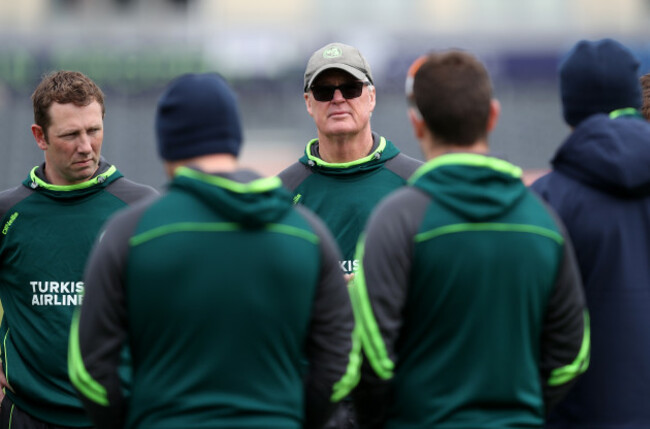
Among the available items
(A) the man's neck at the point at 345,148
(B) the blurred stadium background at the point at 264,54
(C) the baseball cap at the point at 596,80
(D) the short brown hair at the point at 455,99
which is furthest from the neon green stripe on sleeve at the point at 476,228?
(B) the blurred stadium background at the point at 264,54

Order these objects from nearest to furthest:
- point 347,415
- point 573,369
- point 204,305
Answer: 1. point 204,305
2. point 573,369
3. point 347,415

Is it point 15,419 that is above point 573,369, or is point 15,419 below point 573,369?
below

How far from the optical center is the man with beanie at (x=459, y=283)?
3168 mm

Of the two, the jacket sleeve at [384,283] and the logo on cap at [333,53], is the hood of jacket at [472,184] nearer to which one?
the jacket sleeve at [384,283]

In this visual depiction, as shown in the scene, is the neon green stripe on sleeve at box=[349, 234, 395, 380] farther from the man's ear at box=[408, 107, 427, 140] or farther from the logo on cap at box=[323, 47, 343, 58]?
the logo on cap at box=[323, 47, 343, 58]

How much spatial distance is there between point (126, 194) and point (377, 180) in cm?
115

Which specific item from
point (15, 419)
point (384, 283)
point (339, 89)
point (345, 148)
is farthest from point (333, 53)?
point (384, 283)

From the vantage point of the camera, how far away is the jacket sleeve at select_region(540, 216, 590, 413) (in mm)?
3287

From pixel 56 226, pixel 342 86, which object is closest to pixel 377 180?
pixel 342 86

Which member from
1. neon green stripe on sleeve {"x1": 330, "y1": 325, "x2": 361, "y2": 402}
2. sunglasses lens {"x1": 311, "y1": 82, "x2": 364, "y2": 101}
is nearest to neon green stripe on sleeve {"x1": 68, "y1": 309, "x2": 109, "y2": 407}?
neon green stripe on sleeve {"x1": 330, "y1": 325, "x2": 361, "y2": 402}

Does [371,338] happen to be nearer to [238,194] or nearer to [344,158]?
[238,194]

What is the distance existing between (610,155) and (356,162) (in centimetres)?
173

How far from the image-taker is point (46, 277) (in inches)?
188

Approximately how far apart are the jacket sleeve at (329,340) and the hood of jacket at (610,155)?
3.09 ft
